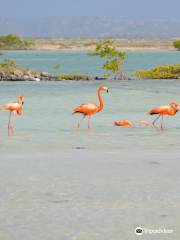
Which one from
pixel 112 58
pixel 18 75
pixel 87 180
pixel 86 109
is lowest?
pixel 18 75

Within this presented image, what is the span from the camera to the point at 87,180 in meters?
9.17

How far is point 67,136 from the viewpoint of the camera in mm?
14953

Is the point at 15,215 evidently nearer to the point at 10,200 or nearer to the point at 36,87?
the point at 10,200

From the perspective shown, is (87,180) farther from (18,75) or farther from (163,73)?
(163,73)

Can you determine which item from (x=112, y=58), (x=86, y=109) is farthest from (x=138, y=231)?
(x=112, y=58)

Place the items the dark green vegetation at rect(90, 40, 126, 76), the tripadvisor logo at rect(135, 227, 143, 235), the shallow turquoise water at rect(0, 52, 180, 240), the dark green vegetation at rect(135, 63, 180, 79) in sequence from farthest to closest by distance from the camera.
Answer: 1. the dark green vegetation at rect(90, 40, 126, 76)
2. the dark green vegetation at rect(135, 63, 180, 79)
3. the shallow turquoise water at rect(0, 52, 180, 240)
4. the tripadvisor logo at rect(135, 227, 143, 235)

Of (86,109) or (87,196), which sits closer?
(87,196)

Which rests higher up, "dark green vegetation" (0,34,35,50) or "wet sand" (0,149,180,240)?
"wet sand" (0,149,180,240)

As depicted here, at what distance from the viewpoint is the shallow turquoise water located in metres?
6.93

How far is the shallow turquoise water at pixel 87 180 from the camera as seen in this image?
6930 mm

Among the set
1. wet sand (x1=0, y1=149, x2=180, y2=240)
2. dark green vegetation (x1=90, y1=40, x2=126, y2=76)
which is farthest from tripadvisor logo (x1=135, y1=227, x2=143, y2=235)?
dark green vegetation (x1=90, y1=40, x2=126, y2=76)

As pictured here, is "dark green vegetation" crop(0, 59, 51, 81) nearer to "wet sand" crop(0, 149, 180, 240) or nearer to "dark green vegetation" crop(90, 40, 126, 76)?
"dark green vegetation" crop(90, 40, 126, 76)

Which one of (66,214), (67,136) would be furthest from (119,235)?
(67,136)

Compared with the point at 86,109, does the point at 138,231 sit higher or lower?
higher
